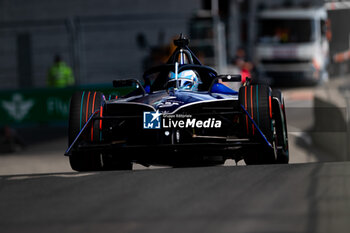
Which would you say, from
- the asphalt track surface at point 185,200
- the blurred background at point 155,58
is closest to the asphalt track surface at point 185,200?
the asphalt track surface at point 185,200

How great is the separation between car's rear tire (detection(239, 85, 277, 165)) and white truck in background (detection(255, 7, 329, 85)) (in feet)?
59.3

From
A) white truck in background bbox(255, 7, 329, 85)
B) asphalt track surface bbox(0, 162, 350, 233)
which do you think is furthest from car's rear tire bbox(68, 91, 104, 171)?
white truck in background bbox(255, 7, 329, 85)

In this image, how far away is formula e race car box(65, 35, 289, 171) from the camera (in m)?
7.34

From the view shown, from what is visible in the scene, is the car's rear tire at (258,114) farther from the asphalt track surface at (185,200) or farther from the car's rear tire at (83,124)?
the car's rear tire at (83,124)

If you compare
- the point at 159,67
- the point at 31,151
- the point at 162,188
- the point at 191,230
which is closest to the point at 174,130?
the point at 162,188

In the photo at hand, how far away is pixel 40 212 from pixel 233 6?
24945mm

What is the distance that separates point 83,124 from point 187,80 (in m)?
1.42

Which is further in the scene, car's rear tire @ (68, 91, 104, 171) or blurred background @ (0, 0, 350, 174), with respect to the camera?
blurred background @ (0, 0, 350, 174)

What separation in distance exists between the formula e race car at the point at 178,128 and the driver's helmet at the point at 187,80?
223mm

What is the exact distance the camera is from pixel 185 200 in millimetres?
6047

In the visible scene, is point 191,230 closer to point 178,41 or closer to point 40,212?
point 40,212

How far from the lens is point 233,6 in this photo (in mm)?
30078

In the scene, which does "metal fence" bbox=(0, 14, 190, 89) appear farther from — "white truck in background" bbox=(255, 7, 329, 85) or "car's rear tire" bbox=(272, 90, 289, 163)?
"car's rear tire" bbox=(272, 90, 289, 163)

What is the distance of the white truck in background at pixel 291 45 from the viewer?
998 inches
